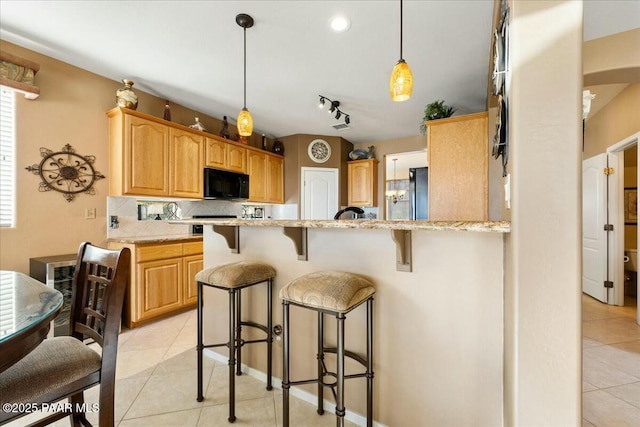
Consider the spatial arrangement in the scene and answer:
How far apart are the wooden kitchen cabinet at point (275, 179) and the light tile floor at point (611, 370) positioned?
4.39 meters

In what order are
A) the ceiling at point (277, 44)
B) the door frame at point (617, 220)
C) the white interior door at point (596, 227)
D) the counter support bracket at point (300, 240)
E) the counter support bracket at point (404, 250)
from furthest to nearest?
the white interior door at point (596, 227)
the door frame at point (617, 220)
the ceiling at point (277, 44)
the counter support bracket at point (300, 240)
the counter support bracket at point (404, 250)

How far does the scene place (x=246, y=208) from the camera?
499cm

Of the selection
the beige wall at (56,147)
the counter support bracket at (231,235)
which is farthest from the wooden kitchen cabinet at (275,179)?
the counter support bracket at (231,235)

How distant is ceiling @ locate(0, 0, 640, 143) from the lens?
200 cm

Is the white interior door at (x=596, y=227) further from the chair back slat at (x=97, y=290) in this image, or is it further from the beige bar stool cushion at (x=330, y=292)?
the chair back slat at (x=97, y=290)

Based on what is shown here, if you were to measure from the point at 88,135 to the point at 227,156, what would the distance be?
1.62 metres

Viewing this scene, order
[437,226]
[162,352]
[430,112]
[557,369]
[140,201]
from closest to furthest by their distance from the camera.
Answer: [557,369], [437,226], [162,352], [430,112], [140,201]

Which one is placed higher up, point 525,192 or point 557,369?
point 525,192

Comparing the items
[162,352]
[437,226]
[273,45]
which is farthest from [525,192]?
[162,352]

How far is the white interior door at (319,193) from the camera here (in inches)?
205

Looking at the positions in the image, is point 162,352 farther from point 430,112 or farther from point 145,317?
point 430,112

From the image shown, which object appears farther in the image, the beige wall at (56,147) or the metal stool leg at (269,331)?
the beige wall at (56,147)

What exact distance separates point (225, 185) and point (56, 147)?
1.82 m

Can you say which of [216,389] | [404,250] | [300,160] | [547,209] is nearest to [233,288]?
Answer: [216,389]
